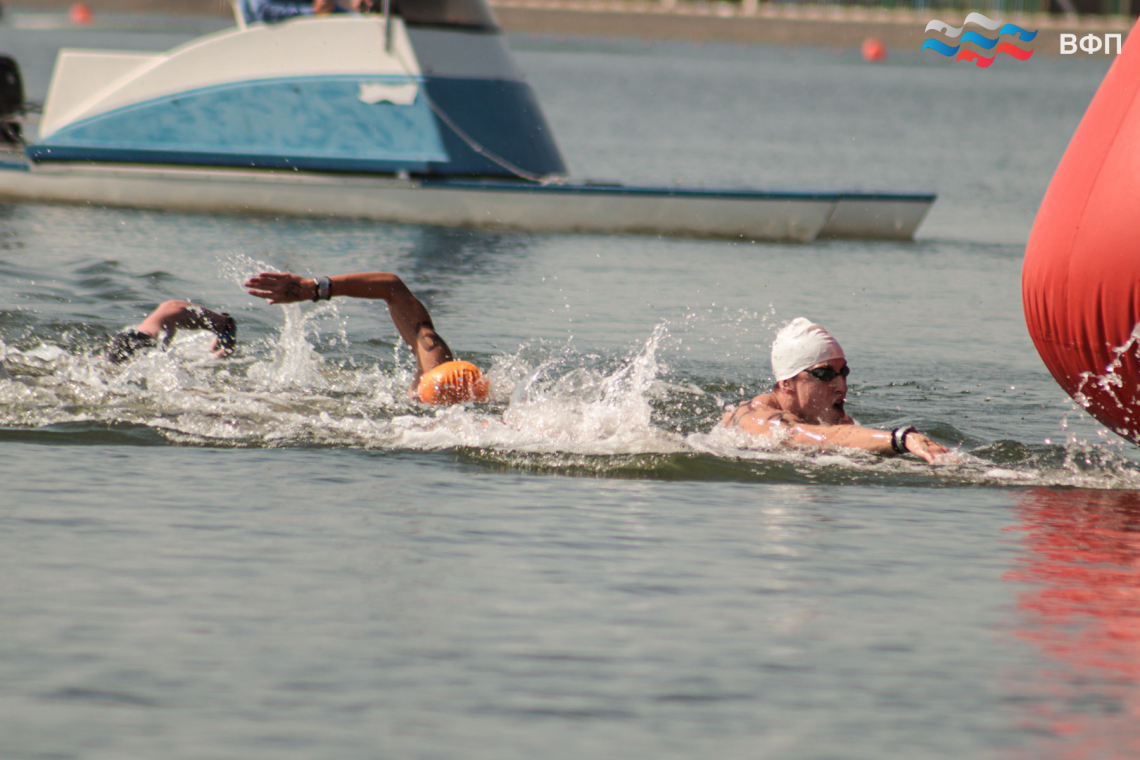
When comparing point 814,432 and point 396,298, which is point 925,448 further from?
point 396,298

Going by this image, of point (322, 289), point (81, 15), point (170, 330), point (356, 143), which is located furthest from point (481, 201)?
point (81, 15)

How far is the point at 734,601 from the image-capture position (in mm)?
6000

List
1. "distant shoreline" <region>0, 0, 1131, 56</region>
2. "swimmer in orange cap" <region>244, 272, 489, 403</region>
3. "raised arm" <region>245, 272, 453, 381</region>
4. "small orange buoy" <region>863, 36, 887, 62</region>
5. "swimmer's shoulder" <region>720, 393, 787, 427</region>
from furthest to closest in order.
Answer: "small orange buoy" <region>863, 36, 887, 62</region> < "distant shoreline" <region>0, 0, 1131, 56</region> < "swimmer in orange cap" <region>244, 272, 489, 403</region> < "raised arm" <region>245, 272, 453, 381</region> < "swimmer's shoulder" <region>720, 393, 787, 427</region>

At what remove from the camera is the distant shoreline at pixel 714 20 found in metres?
92.7

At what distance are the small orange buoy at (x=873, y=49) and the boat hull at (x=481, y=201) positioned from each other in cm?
7713

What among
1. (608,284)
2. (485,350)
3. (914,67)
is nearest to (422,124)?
(608,284)

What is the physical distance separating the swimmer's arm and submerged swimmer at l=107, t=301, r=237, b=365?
2983 mm

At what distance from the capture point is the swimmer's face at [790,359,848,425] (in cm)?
850

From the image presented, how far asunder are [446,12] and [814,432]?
1161 cm

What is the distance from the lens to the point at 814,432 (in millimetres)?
8445

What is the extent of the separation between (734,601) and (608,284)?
9.39 m

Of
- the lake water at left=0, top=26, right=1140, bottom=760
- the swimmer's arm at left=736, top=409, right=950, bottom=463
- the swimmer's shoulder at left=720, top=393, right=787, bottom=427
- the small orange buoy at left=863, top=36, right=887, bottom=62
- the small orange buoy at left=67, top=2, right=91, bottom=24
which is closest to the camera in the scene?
the lake water at left=0, top=26, right=1140, bottom=760

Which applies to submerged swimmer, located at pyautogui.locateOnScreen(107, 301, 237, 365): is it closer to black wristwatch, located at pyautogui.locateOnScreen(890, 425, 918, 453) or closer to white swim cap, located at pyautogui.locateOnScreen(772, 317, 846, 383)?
white swim cap, located at pyautogui.locateOnScreen(772, 317, 846, 383)

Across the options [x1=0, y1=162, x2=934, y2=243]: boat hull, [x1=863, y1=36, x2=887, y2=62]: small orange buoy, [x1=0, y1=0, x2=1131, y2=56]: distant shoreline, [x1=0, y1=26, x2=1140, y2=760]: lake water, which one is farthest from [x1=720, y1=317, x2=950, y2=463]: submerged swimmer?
[x1=863, y1=36, x2=887, y2=62]: small orange buoy
